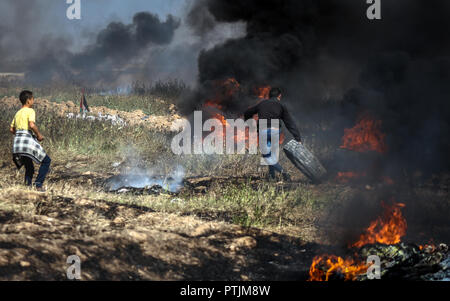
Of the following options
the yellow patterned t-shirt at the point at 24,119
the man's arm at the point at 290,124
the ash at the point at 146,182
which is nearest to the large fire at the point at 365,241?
the man's arm at the point at 290,124

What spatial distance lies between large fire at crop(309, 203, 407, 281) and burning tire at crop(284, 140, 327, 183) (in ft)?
5.93

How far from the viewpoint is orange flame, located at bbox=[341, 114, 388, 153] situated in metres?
8.37

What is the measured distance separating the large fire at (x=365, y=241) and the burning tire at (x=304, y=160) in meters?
1.81

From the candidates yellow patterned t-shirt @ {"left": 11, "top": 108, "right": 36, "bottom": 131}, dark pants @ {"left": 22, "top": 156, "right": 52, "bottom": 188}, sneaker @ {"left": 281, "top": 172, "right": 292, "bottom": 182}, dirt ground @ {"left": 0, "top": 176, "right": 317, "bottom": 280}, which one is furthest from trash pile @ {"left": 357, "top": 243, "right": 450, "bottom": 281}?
yellow patterned t-shirt @ {"left": 11, "top": 108, "right": 36, "bottom": 131}

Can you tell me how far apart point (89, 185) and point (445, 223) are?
609 cm

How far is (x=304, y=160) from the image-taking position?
24.6 ft

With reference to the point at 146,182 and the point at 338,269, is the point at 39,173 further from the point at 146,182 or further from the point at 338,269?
the point at 338,269

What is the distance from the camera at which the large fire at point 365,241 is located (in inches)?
151

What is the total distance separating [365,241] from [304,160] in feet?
9.36

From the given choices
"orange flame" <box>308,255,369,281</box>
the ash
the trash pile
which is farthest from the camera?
the ash

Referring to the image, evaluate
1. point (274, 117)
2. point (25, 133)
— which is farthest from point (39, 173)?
point (274, 117)

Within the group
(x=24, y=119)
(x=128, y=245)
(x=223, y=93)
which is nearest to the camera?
(x=128, y=245)

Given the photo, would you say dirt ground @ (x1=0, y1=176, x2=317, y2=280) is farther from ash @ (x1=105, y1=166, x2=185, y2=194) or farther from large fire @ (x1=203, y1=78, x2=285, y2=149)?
large fire @ (x1=203, y1=78, x2=285, y2=149)

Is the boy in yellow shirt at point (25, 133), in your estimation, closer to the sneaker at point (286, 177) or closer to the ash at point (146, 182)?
the ash at point (146, 182)
